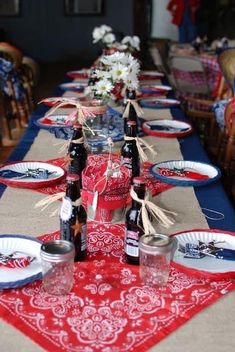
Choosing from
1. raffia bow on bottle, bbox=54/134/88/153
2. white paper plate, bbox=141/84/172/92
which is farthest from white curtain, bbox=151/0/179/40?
raffia bow on bottle, bbox=54/134/88/153

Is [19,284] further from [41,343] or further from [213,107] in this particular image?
[213,107]

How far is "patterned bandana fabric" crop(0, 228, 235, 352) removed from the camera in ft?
3.06

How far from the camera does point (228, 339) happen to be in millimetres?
941

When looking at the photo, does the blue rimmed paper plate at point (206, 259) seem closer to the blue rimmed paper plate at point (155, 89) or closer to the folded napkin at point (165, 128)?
the folded napkin at point (165, 128)

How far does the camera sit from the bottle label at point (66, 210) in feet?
3.77

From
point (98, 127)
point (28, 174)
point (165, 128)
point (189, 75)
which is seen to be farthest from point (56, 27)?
point (28, 174)

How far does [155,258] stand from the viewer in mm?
1062

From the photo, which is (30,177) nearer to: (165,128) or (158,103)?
(165,128)

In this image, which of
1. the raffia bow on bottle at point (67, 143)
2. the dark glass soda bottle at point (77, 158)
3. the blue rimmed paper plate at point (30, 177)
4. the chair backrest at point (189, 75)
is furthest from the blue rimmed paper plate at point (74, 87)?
the chair backrest at point (189, 75)

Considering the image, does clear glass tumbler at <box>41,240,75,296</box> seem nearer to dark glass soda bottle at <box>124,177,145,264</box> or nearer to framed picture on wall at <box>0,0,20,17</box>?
dark glass soda bottle at <box>124,177,145,264</box>

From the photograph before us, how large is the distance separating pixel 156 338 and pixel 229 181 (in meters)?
1.28

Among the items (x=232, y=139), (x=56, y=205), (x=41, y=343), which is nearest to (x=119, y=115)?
A: (x=232, y=139)

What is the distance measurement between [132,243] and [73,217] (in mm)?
139

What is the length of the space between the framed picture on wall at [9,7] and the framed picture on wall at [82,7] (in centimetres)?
89
